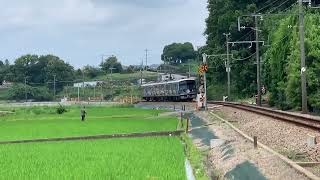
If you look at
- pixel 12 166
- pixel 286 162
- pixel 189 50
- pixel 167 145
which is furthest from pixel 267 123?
pixel 189 50

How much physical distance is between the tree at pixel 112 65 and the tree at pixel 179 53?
12153 mm

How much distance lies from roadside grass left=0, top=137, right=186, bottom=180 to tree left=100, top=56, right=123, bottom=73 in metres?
139

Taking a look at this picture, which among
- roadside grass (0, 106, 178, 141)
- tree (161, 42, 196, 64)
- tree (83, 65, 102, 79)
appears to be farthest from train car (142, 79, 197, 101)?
tree (161, 42, 196, 64)

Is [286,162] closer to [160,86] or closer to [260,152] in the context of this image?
[260,152]

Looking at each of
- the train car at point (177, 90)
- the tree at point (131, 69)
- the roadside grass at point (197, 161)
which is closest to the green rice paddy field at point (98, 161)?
the roadside grass at point (197, 161)

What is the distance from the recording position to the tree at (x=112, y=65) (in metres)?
164

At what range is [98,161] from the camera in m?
18.3

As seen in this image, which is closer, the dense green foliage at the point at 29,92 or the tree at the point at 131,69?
the dense green foliage at the point at 29,92

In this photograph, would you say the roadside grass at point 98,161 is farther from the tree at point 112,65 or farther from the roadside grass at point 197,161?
the tree at point 112,65

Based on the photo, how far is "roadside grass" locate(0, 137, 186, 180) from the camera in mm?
14773

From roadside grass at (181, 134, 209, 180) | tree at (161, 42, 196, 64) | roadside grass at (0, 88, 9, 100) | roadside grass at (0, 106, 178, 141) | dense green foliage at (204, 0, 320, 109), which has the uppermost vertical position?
tree at (161, 42, 196, 64)

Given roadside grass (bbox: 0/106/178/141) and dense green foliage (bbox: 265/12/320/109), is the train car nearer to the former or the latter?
roadside grass (bbox: 0/106/178/141)

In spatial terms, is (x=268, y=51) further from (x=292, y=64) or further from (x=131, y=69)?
(x=131, y=69)

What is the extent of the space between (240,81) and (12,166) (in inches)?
2170
